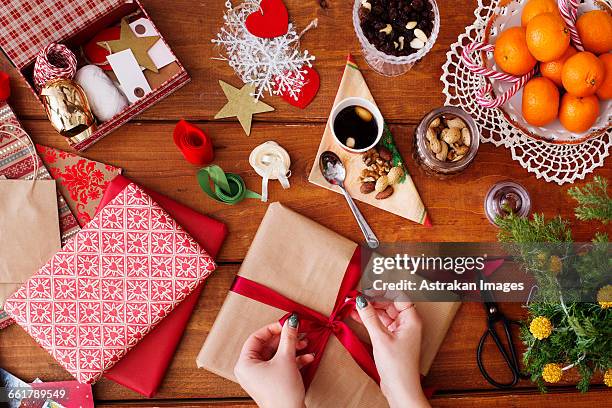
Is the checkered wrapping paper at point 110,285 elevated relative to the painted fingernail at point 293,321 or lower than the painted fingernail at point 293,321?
elevated

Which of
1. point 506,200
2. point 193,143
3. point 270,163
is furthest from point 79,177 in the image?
point 506,200

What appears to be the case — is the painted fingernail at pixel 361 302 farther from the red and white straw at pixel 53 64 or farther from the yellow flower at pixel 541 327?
the red and white straw at pixel 53 64

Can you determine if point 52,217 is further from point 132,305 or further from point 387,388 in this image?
point 387,388

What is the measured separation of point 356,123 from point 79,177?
1.68 feet

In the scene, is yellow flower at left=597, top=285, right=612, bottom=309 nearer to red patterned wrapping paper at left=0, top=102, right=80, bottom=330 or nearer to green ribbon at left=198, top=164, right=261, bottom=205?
green ribbon at left=198, top=164, right=261, bottom=205

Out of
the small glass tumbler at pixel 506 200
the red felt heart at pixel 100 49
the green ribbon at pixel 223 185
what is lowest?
the small glass tumbler at pixel 506 200

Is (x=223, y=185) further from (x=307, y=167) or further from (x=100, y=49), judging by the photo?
(x=100, y=49)

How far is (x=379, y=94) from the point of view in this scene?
41.8 inches

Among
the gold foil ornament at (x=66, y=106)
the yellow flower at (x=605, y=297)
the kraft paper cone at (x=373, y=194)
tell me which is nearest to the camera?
the yellow flower at (x=605, y=297)

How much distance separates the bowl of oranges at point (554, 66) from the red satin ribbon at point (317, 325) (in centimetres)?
46

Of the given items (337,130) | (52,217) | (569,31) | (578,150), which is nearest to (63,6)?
(52,217)

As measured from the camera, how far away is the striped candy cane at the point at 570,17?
37.0 inches

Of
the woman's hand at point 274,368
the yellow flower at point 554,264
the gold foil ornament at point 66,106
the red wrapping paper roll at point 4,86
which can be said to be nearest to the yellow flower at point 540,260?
the yellow flower at point 554,264

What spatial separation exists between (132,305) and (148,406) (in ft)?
0.61
